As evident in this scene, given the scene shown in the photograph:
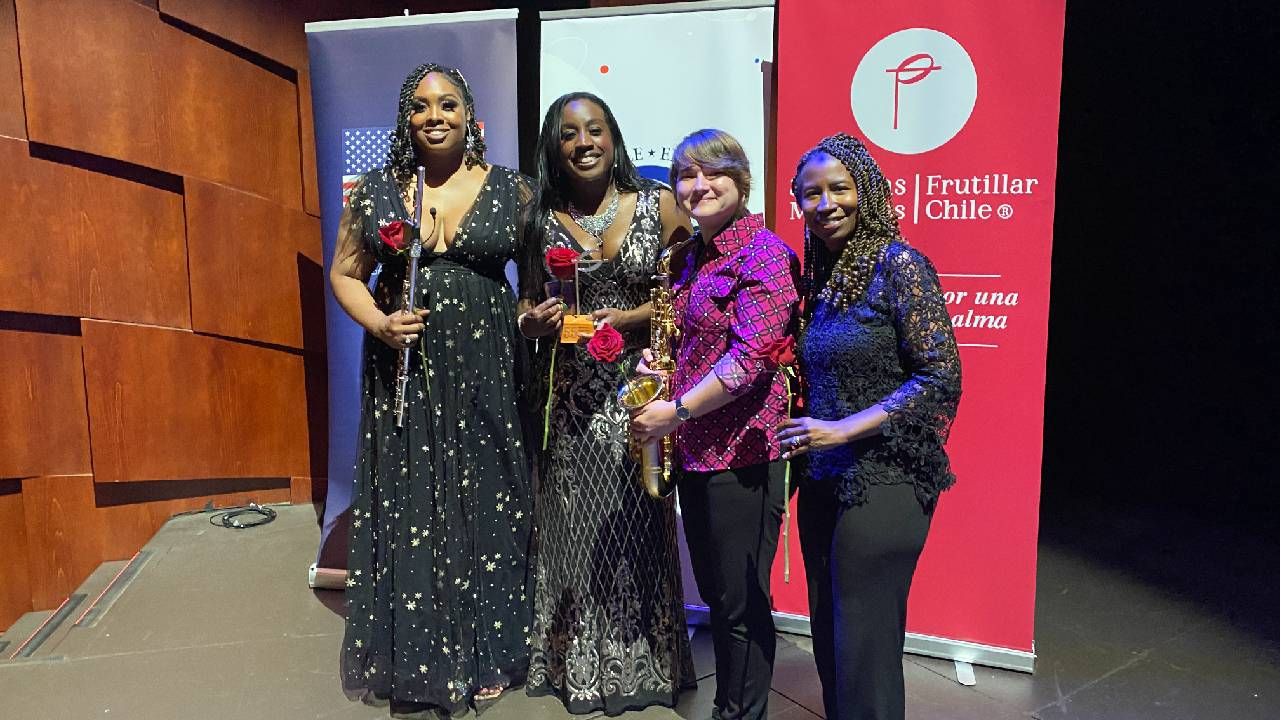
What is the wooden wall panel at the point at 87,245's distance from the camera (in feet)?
11.7

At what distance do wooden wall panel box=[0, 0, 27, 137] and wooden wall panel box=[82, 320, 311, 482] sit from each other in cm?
91

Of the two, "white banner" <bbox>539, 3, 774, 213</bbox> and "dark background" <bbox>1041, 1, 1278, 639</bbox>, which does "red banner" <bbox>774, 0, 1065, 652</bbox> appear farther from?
"dark background" <bbox>1041, 1, 1278, 639</bbox>

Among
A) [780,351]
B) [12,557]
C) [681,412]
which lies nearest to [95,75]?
[12,557]

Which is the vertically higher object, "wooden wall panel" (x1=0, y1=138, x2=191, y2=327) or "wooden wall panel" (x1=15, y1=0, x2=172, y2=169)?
"wooden wall panel" (x1=15, y1=0, x2=172, y2=169)

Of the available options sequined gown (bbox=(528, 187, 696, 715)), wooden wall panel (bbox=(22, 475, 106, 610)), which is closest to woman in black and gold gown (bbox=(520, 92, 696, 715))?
sequined gown (bbox=(528, 187, 696, 715))

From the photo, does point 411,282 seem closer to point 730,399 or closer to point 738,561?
point 730,399

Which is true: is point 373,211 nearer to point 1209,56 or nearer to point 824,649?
point 824,649

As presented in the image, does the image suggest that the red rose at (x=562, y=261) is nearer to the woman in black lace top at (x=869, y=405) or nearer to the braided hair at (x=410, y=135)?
the braided hair at (x=410, y=135)

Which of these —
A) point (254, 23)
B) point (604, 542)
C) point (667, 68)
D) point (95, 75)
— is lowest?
point (604, 542)

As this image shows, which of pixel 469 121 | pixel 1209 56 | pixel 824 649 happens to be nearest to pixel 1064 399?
pixel 1209 56

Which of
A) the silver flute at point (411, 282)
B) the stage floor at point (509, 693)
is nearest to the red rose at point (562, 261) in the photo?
the silver flute at point (411, 282)

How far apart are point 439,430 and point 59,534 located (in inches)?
107

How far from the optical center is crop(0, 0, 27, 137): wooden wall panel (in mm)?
3479

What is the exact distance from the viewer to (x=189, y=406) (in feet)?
13.6
